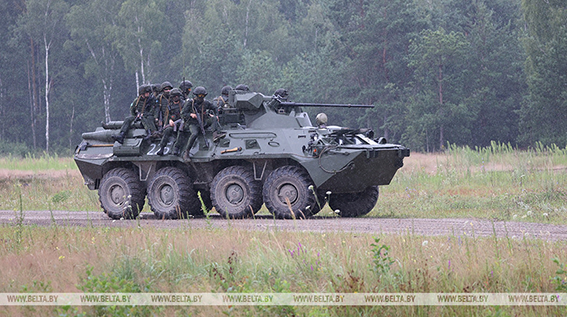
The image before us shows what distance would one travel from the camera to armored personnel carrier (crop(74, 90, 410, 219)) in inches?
596

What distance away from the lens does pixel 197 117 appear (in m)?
16.4

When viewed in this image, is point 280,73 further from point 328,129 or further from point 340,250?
point 340,250

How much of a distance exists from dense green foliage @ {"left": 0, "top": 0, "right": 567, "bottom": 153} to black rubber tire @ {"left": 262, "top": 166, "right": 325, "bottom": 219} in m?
27.8

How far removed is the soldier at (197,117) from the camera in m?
16.4

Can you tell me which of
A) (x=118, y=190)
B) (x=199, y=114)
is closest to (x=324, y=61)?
(x=118, y=190)

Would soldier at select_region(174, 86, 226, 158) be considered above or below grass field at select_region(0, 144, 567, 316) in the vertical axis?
above

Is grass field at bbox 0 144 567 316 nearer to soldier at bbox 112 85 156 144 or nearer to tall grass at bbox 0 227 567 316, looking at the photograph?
tall grass at bbox 0 227 567 316

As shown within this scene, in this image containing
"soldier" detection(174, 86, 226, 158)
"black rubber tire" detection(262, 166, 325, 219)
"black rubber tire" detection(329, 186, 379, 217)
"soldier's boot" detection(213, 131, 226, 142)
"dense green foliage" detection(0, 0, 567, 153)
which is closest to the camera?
"black rubber tire" detection(262, 166, 325, 219)

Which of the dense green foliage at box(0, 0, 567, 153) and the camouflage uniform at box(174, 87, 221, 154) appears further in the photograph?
the dense green foliage at box(0, 0, 567, 153)

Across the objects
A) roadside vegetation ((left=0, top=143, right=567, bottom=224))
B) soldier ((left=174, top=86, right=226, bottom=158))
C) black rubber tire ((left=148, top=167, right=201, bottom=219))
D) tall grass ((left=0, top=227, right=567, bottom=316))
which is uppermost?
soldier ((left=174, top=86, right=226, bottom=158))

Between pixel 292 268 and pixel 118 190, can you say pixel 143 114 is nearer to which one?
pixel 118 190

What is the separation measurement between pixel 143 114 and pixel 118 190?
5.91ft

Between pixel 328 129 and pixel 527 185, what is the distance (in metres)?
7.23

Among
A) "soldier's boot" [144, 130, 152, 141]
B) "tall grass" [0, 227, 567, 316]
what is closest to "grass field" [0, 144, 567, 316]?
"tall grass" [0, 227, 567, 316]
